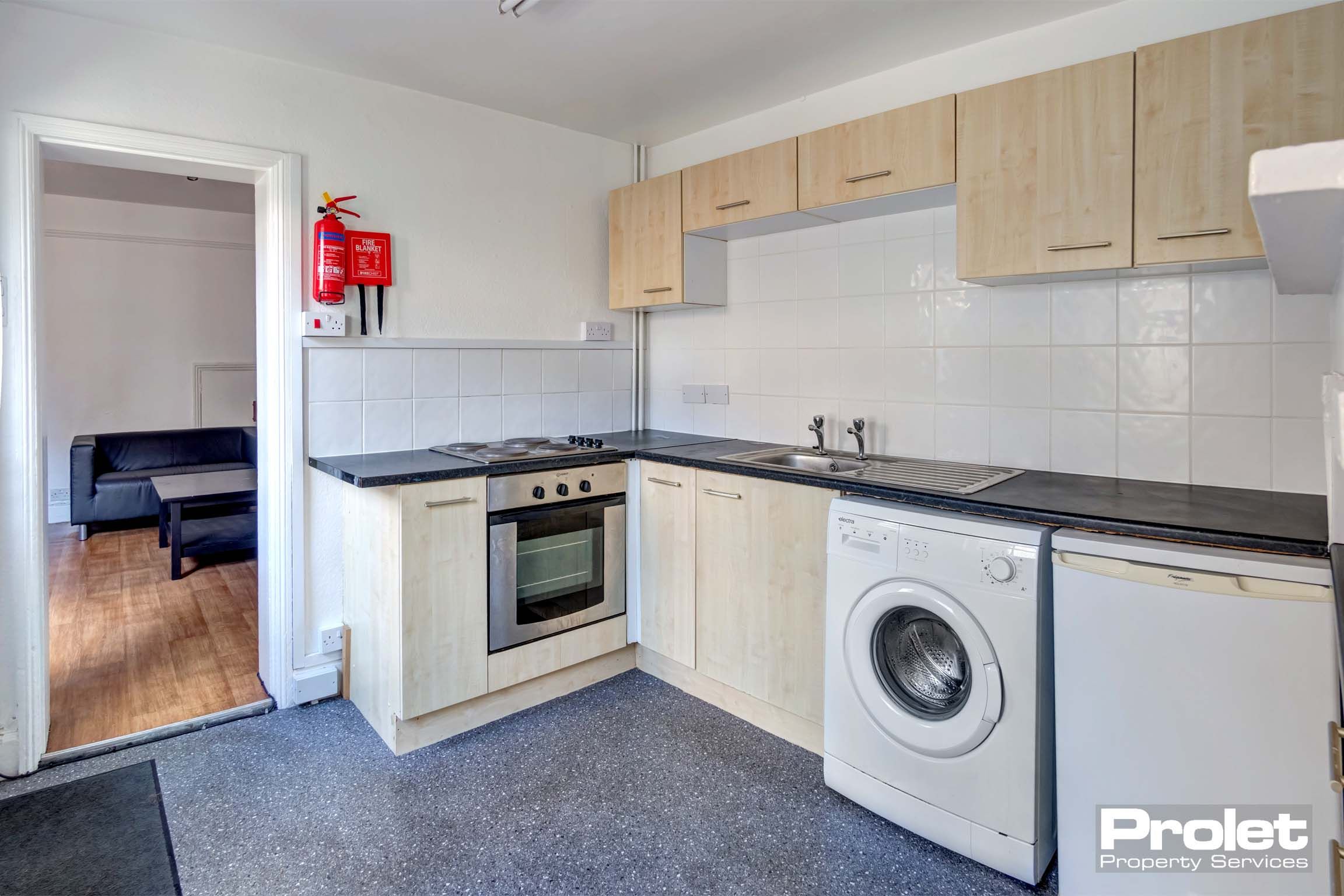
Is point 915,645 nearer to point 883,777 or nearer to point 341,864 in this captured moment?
point 883,777

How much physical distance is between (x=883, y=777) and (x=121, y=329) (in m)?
6.65

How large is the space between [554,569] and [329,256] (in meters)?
1.39

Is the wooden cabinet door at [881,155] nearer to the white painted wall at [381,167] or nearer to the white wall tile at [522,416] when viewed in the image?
the white painted wall at [381,167]

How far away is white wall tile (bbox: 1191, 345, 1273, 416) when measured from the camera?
6.38ft

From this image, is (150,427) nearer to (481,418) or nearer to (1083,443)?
(481,418)

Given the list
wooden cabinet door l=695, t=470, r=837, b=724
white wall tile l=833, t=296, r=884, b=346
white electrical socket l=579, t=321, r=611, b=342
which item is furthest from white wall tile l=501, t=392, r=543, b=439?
white wall tile l=833, t=296, r=884, b=346

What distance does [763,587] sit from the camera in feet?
7.88

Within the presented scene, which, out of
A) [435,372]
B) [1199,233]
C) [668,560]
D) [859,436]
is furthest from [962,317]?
[435,372]

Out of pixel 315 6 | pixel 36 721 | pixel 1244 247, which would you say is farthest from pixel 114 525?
pixel 1244 247

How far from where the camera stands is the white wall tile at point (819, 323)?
2.85 metres

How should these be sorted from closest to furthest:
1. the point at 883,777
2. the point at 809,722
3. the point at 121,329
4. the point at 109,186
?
1. the point at 883,777
2. the point at 809,722
3. the point at 109,186
4. the point at 121,329

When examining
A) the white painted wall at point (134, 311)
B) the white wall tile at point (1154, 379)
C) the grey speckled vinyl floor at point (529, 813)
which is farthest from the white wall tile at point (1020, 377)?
the white painted wall at point (134, 311)

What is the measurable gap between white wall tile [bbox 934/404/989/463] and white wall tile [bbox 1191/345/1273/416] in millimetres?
589

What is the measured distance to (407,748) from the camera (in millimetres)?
2385
